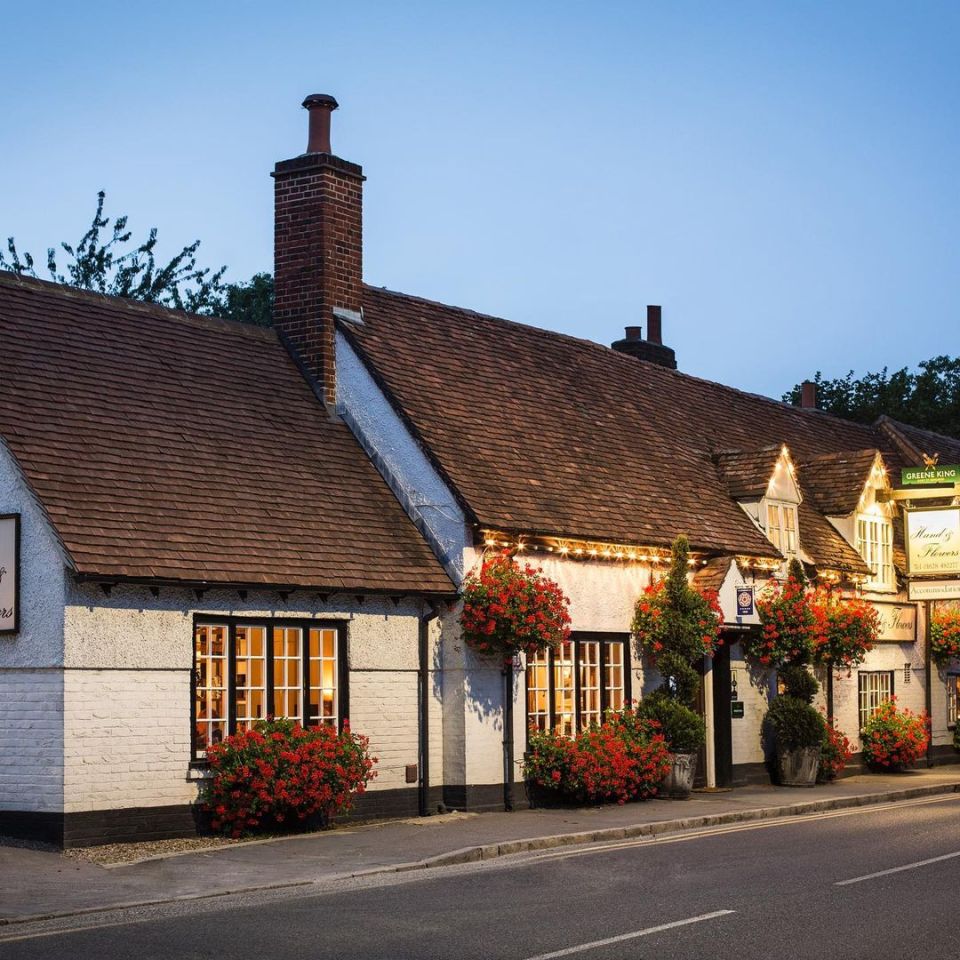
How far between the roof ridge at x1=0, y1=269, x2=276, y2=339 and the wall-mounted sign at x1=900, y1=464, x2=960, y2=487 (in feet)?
44.6

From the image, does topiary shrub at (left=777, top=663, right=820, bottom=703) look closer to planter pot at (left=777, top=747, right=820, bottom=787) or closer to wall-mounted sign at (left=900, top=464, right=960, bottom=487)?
planter pot at (left=777, top=747, right=820, bottom=787)

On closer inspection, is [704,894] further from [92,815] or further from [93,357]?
[93,357]

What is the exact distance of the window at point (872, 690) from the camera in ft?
97.9

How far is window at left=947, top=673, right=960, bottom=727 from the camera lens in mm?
32938

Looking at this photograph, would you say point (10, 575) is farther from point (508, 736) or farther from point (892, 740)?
point (892, 740)

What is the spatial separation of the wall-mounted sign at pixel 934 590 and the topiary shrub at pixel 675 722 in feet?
29.5

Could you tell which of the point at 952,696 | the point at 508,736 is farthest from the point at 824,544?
the point at 508,736

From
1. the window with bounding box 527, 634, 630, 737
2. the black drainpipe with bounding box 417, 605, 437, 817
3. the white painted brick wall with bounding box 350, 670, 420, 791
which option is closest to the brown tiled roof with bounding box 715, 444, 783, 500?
the window with bounding box 527, 634, 630, 737

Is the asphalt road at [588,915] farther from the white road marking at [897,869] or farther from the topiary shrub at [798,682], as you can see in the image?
the topiary shrub at [798,682]

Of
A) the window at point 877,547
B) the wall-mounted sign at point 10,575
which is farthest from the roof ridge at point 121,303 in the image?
the window at point 877,547

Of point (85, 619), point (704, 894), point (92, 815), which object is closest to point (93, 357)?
point (85, 619)

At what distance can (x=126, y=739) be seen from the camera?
55.2ft

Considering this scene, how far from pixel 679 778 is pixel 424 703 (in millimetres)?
4318

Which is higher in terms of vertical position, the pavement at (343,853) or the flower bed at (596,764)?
the flower bed at (596,764)
